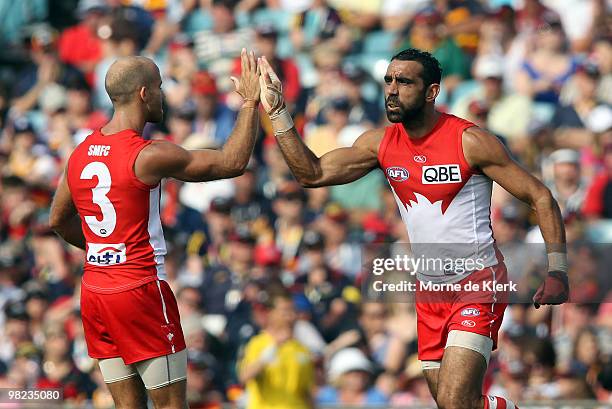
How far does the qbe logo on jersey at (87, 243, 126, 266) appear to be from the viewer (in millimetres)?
7883

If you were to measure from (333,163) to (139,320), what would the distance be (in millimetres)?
1770

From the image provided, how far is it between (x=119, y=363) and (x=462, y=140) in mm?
2490

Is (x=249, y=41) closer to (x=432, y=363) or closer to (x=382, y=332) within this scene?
(x=382, y=332)

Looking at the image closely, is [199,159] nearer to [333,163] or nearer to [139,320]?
[139,320]

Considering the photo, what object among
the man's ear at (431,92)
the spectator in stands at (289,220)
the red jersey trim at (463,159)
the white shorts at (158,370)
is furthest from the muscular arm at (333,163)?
the spectator in stands at (289,220)

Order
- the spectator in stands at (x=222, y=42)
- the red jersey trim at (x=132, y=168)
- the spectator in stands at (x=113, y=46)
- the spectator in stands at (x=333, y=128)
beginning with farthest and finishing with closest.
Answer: the spectator in stands at (x=113, y=46)
the spectator in stands at (x=222, y=42)
the spectator in stands at (x=333, y=128)
the red jersey trim at (x=132, y=168)

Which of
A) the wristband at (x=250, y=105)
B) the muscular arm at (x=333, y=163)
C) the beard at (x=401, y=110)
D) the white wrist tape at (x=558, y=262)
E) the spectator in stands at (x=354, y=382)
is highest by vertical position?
the wristband at (x=250, y=105)

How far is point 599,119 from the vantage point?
13680 millimetres

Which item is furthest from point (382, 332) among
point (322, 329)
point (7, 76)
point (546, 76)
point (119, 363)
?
point (7, 76)

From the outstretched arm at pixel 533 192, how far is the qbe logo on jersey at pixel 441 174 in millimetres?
149

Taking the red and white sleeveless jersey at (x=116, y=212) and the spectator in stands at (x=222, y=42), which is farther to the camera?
the spectator in stands at (x=222, y=42)

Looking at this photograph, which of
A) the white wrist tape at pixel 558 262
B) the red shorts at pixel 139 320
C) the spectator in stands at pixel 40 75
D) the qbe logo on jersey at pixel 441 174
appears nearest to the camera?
the red shorts at pixel 139 320

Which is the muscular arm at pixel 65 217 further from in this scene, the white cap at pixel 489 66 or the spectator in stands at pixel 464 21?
the spectator in stands at pixel 464 21

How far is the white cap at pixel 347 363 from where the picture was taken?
12.1 meters
